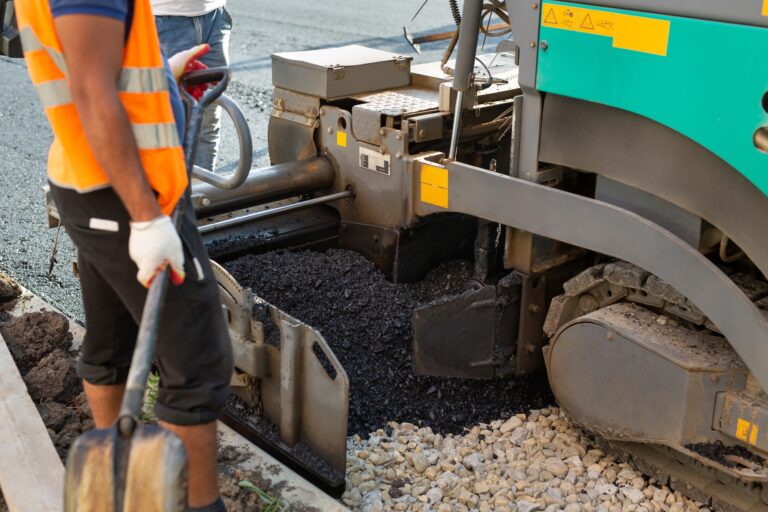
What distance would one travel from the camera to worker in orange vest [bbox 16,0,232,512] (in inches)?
89.6

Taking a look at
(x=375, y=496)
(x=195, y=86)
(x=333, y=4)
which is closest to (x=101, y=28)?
(x=195, y=86)

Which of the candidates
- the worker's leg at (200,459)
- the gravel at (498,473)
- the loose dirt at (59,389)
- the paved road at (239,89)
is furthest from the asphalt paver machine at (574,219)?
the paved road at (239,89)

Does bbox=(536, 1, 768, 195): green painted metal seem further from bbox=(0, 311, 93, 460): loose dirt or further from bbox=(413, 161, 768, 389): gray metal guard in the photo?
bbox=(0, 311, 93, 460): loose dirt

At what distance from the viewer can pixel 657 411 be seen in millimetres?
3154

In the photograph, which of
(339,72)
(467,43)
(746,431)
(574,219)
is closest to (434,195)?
Result: (467,43)

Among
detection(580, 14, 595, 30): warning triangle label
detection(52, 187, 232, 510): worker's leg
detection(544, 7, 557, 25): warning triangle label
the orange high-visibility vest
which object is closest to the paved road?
detection(52, 187, 232, 510): worker's leg

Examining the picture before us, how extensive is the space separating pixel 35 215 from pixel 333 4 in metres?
6.85

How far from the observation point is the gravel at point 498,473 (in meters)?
3.41

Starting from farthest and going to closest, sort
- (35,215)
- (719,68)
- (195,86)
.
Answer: (35,215), (195,86), (719,68)

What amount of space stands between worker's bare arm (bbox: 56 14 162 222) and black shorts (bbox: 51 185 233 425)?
0.47 feet

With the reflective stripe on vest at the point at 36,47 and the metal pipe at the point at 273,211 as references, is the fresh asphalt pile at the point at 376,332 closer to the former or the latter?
the metal pipe at the point at 273,211

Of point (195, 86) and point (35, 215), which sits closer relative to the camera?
point (195, 86)

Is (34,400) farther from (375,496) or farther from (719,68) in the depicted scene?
(719,68)

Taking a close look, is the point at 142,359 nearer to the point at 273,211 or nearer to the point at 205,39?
the point at 273,211
